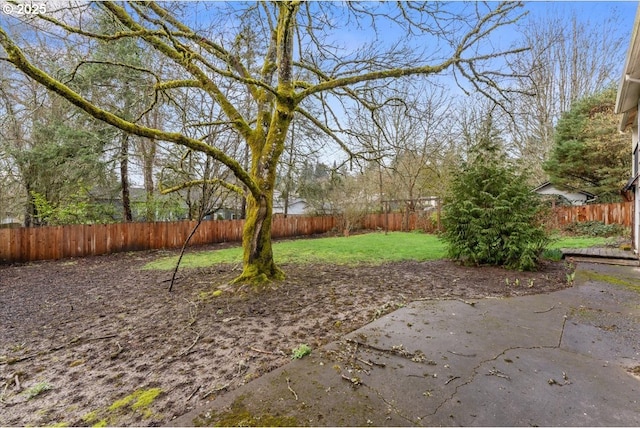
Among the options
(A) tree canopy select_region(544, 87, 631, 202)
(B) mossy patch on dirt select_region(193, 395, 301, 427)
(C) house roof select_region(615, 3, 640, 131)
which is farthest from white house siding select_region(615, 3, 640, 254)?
(B) mossy patch on dirt select_region(193, 395, 301, 427)

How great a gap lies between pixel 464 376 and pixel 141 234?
1035cm

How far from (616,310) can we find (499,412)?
3.11 metres

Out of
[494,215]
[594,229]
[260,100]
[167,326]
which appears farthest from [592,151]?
[167,326]

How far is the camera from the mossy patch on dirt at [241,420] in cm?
171

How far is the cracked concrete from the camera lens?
1.79m

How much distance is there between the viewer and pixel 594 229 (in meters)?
11.8

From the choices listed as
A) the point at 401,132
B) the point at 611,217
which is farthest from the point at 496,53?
the point at 401,132

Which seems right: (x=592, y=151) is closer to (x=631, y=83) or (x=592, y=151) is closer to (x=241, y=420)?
(x=631, y=83)

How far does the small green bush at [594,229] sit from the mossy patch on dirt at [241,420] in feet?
46.4

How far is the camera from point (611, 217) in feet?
39.3

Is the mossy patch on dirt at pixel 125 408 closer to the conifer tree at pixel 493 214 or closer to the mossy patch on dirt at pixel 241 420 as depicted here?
the mossy patch on dirt at pixel 241 420

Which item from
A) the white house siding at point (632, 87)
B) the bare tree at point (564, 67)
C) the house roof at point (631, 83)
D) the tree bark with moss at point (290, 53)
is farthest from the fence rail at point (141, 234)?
the tree bark with moss at point (290, 53)

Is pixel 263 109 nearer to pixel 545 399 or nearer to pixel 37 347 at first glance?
pixel 37 347

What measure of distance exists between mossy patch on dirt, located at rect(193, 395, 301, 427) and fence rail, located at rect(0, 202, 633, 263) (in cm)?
928
